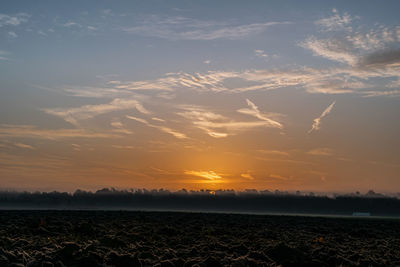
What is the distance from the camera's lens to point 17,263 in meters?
16.1

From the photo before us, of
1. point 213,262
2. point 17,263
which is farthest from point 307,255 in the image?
point 17,263

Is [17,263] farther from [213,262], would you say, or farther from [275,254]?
[275,254]

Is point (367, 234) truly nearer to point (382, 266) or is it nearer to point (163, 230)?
point (163, 230)

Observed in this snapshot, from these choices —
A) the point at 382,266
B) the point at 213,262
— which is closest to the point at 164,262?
the point at 213,262

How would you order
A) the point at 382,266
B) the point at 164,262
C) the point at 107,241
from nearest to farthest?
the point at 164,262 → the point at 382,266 → the point at 107,241

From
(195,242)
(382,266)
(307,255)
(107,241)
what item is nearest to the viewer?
(382,266)

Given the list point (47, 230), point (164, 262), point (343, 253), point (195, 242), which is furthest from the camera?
point (47, 230)

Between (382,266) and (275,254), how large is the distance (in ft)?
16.8

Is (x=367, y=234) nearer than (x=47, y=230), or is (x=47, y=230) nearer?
(x=47, y=230)

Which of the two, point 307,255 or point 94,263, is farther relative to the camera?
point 307,255

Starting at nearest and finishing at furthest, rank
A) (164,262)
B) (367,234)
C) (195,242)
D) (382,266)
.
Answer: (164,262)
(382,266)
(195,242)
(367,234)

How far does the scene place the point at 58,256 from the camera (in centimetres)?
1800

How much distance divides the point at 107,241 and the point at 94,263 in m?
9.94

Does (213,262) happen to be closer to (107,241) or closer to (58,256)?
(58,256)
